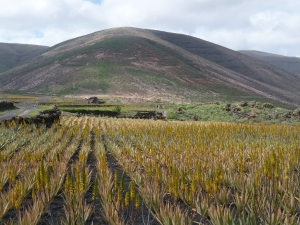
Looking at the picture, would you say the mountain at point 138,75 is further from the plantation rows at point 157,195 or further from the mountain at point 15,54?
the plantation rows at point 157,195

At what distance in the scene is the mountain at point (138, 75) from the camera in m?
80.2

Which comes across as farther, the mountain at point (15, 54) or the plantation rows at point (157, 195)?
the mountain at point (15, 54)

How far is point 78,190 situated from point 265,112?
95.6ft

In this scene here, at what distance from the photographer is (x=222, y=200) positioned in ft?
16.8

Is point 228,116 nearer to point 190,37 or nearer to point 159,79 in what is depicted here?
point 159,79

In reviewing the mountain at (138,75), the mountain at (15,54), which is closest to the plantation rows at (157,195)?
the mountain at (138,75)

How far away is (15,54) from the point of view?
17288 cm

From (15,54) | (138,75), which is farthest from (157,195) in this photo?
(15,54)

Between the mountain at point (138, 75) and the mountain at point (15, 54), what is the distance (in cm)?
4802

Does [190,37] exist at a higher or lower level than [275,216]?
higher

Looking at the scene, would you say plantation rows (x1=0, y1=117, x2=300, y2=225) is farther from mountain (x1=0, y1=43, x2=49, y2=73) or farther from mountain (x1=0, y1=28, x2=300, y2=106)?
mountain (x1=0, y1=43, x2=49, y2=73)

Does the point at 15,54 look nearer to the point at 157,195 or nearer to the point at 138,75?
the point at 138,75

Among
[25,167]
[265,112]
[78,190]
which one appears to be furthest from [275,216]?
[265,112]

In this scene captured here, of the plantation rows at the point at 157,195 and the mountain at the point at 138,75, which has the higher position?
the mountain at the point at 138,75
